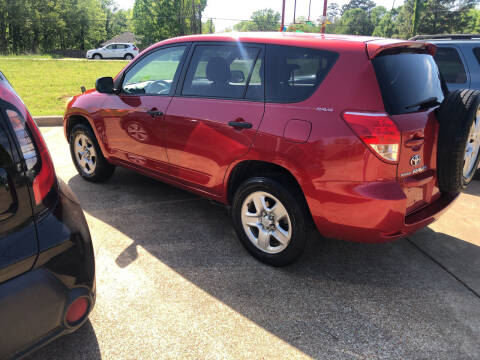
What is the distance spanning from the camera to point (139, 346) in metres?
2.21

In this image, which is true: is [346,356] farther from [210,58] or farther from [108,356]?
[210,58]

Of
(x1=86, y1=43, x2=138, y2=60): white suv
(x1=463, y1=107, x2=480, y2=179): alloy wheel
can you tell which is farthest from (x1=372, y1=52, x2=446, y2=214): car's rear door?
A: (x1=86, y1=43, x2=138, y2=60): white suv

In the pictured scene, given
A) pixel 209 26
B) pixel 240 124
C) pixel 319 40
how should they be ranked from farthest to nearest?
1. pixel 209 26
2. pixel 240 124
3. pixel 319 40

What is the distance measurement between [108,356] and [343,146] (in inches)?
73.1

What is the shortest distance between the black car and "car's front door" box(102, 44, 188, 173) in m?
1.82

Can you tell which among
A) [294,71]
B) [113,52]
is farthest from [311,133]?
[113,52]

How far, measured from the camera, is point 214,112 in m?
3.09

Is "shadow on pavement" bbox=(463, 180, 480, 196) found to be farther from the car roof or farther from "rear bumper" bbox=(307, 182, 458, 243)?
the car roof

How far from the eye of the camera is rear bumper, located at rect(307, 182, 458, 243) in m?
2.38

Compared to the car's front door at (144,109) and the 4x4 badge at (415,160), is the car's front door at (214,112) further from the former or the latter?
the 4x4 badge at (415,160)

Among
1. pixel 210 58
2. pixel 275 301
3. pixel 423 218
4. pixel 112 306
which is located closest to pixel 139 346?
pixel 112 306

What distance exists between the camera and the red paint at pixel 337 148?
238 cm

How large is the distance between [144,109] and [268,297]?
7.10 ft

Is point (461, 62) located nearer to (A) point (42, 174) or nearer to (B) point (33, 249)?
(A) point (42, 174)
